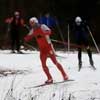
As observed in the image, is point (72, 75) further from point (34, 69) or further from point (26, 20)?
point (26, 20)

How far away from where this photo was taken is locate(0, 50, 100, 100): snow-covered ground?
59.4 feet

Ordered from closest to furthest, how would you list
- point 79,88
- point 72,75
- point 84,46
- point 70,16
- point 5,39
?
point 79,88, point 72,75, point 84,46, point 5,39, point 70,16

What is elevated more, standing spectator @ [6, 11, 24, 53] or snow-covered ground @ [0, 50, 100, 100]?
standing spectator @ [6, 11, 24, 53]

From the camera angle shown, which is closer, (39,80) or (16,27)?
(39,80)

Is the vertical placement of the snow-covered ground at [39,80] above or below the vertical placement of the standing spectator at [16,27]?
below

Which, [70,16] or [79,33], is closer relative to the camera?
[79,33]

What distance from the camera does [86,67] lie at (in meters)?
25.5

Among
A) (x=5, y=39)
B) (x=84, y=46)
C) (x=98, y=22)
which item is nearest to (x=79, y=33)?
(x=84, y=46)

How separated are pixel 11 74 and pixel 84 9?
2503 centimetres

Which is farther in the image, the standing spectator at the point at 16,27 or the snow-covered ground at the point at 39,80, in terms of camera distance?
the standing spectator at the point at 16,27

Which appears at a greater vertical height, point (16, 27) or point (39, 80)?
point (16, 27)

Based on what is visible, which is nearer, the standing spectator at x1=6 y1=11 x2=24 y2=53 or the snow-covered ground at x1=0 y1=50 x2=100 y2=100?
the snow-covered ground at x1=0 y1=50 x2=100 y2=100

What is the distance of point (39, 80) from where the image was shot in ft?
73.2

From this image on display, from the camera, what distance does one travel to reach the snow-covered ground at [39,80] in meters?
18.1
